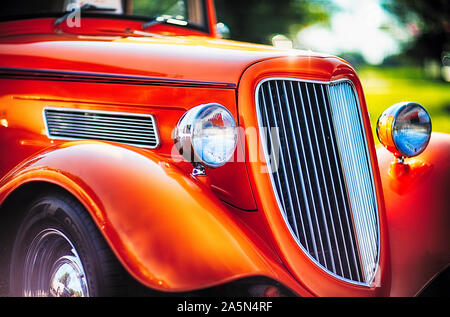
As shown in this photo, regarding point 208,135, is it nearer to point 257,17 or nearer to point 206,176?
point 206,176

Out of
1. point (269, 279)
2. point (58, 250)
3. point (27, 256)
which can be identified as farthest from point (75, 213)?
point (269, 279)

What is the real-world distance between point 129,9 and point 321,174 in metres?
1.99

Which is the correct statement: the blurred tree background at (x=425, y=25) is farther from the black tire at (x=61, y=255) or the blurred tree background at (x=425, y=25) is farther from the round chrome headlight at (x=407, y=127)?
the black tire at (x=61, y=255)

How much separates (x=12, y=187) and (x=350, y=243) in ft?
4.80

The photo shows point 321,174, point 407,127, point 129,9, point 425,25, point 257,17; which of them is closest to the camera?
point 321,174

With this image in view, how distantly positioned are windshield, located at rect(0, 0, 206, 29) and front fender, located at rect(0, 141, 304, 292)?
4.63 ft

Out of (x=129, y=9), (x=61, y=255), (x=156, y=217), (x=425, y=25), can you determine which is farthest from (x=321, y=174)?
(x=425, y=25)

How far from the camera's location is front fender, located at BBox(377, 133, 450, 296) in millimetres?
2607

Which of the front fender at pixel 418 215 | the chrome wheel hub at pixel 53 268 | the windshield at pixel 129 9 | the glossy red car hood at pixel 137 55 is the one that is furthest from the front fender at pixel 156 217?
the windshield at pixel 129 9

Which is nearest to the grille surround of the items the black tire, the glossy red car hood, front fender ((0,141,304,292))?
the glossy red car hood

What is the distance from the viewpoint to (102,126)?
279 centimetres

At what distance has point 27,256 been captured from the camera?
2.45m
